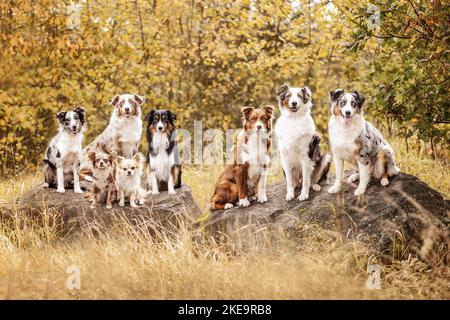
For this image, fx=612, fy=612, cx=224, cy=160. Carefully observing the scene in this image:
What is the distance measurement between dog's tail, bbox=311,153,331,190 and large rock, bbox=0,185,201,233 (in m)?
1.57

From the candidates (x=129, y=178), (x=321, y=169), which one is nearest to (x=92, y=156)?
(x=129, y=178)

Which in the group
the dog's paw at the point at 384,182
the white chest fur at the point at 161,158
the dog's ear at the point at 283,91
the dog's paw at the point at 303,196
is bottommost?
the dog's paw at the point at 303,196

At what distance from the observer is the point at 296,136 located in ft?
21.2

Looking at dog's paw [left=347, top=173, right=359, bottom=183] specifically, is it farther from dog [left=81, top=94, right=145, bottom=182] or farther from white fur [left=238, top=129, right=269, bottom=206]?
dog [left=81, top=94, right=145, bottom=182]

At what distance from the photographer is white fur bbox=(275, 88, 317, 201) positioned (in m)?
6.46

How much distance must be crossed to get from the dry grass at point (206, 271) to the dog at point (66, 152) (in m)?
0.97

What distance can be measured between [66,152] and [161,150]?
1168 mm

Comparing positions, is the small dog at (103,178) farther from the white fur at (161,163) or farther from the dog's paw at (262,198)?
the dog's paw at (262,198)

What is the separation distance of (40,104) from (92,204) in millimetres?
4337

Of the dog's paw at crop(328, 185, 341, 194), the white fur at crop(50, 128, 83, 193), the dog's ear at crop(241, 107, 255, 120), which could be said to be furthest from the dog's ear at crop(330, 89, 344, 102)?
the white fur at crop(50, 128, 83, 193)

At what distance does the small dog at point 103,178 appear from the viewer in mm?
7219

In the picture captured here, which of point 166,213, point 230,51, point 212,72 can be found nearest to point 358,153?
point 166,213

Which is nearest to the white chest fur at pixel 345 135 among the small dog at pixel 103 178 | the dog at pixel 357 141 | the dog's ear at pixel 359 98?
the dog at pixel 357 141
